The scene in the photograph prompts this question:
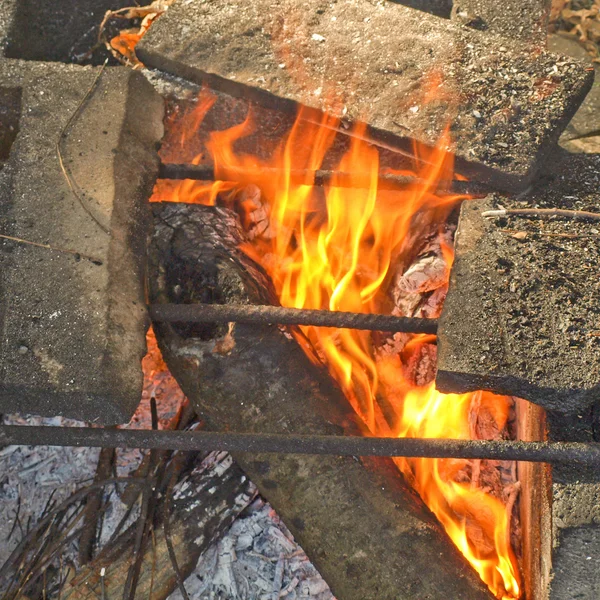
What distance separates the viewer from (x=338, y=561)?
2.46 metres

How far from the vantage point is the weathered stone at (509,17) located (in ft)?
11.4

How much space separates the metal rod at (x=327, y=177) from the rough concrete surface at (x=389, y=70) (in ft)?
0.29

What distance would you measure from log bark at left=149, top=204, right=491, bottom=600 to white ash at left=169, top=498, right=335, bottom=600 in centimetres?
34

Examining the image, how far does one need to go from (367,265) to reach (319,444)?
1362 mm

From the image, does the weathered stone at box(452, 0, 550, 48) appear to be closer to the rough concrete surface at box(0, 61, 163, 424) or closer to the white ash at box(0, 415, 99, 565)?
the rough concrete surface at box(0, 61, 163, 424)

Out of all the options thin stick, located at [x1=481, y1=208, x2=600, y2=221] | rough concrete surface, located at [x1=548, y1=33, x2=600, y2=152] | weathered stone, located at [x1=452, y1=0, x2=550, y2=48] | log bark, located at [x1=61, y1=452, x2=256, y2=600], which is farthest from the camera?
rough concrete surface, located at [x1=548, y1=33, x2=600, y2=152]

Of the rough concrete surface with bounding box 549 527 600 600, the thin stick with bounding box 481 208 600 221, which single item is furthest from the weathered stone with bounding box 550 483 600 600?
the thin stick with bounding box 481 208 600 221

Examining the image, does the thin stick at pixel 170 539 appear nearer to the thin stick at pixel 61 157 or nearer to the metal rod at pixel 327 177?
the thin stick at pixel 61 157

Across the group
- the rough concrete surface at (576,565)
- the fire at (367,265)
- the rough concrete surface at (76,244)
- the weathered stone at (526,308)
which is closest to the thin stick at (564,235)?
the weathered stone at (526,308)

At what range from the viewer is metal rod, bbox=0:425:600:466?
2.24 m

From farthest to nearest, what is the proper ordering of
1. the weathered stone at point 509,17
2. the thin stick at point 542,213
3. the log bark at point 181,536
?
the weathered stone at point 509,17
the log bark at point 181,536
the thin stick at point 542,213

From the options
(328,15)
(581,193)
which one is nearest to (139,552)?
(581,193)

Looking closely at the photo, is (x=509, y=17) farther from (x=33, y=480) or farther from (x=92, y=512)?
(x=33, y=480)

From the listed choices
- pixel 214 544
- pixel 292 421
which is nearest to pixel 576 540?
pixel 292 421
